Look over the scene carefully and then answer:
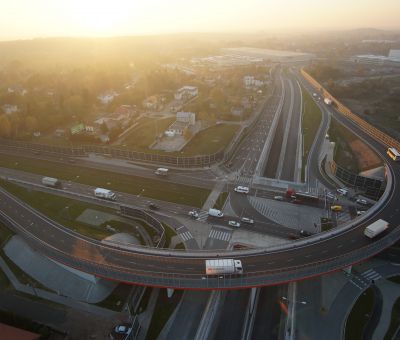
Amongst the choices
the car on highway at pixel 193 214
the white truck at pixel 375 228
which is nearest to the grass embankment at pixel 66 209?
the car on highway at pixel 193 214

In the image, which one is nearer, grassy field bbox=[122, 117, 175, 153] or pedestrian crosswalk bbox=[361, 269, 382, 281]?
pedestrian crosswalk bbox=[361, 269, 382, 281]

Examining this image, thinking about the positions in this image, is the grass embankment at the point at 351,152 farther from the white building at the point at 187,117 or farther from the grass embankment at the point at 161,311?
the grass embankment at the point at 161,311

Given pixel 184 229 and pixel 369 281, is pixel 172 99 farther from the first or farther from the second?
pixel 369 281

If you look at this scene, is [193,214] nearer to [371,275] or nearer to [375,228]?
[375,228]

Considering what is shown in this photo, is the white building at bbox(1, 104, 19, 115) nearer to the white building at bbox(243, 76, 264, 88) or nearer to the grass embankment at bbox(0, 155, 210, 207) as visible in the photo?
the grass embankment at bbox(0, 155, 210, 207)

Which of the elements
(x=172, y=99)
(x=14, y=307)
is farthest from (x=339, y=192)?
(x=172, y=99)

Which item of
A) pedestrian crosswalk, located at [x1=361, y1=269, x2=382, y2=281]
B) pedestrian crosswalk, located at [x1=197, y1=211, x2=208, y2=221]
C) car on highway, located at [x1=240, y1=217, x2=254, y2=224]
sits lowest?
pedestrian crosswalk, located at [x1=361, y1=269, x2=382, y2=281]

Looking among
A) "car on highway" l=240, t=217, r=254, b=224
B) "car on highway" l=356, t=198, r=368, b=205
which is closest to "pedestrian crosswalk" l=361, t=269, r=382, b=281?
"car on highway" l=356, t=198, r=368, b=205
